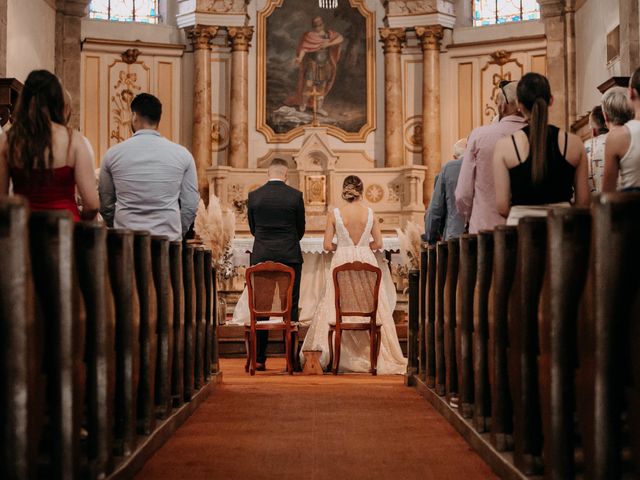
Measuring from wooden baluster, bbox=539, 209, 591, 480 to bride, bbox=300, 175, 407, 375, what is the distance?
5309 millimetres

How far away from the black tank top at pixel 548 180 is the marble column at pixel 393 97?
11.3 metres

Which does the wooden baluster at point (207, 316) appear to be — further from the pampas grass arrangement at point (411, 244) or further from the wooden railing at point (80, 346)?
the pampas grass arrangement at point (411, 244)

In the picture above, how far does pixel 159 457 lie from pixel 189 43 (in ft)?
41.6

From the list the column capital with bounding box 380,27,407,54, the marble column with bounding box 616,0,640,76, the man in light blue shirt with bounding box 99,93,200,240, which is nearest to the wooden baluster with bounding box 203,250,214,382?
the man in light blue shirt with bounding box 99,93,200,240

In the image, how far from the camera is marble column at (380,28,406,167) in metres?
15.5

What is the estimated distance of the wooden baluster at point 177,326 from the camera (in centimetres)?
477

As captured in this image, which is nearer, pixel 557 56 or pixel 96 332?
pixel 96 332

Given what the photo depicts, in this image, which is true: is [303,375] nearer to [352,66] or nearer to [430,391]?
[430,391]

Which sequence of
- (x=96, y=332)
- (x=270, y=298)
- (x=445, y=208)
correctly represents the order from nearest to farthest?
(x=96, y=332) → (x=445, y=208) → (x=270, y=298)

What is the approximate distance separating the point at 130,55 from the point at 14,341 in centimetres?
1361

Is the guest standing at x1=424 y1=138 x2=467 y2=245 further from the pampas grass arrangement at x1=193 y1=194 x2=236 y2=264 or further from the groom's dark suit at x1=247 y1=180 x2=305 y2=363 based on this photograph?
the pampas grass arrangement at x1=193 y1=194 x2=236 y2=264

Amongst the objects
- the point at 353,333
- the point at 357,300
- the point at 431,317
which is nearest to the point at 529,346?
the point at 431,317

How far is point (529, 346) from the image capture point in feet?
10.2

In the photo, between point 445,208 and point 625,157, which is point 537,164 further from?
point 445,208
